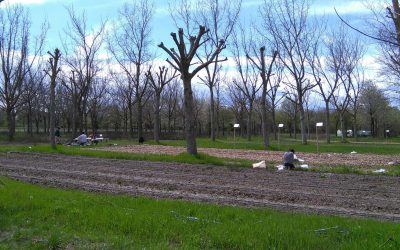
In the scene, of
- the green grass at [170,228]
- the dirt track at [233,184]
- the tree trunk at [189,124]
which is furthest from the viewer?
the tree trunk at [189,124]

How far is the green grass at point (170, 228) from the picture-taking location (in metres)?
6.79

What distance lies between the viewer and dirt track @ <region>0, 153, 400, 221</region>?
1107 cm

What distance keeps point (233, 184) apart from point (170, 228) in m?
6.97

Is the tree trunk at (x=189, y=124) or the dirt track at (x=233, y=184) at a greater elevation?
the tree trunk at (x=189, y=124)

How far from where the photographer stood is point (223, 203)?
11.1 metres

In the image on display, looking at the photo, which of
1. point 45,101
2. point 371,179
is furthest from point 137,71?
point 371,179

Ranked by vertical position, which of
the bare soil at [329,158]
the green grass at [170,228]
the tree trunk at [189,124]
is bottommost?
the green grass at [170,228]

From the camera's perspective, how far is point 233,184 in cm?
1451

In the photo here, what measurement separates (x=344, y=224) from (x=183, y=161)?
14660 mm

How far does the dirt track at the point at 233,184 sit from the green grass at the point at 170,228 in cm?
197

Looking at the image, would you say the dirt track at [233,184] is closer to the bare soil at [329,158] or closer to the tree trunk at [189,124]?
the tree trunk at [189,124]

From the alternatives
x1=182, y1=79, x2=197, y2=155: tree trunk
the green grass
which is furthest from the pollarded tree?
the green grass

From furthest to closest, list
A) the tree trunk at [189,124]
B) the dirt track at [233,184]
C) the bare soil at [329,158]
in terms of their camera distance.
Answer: the tree trunk at [189,124]
the bare soil at [329,158]
the dirt track at [233,184]

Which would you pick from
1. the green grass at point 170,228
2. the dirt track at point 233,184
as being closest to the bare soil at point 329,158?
the dirt track at point 233,184
